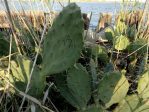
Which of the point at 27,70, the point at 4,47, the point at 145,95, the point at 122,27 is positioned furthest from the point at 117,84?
the point at 122,27

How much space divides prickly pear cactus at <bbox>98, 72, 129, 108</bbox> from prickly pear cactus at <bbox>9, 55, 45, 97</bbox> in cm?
12

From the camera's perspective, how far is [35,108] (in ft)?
1.97

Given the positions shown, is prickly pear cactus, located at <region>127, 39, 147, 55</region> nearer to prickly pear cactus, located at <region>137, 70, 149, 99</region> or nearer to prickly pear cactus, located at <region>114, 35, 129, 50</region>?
prickly pear cactus, located at <region>114, 35, 129, 50</region>

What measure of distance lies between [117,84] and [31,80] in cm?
16

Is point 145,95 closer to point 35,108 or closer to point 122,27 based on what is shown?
point 35,108

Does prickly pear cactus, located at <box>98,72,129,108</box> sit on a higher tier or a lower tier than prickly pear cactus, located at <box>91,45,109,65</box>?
higher

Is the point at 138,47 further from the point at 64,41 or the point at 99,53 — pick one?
the point at 64,41

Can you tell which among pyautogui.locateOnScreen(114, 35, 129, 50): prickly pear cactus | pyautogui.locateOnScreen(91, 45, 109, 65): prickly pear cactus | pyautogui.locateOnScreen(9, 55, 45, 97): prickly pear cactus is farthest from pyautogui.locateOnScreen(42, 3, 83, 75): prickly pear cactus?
pyautogui.locateOnScreen(114, 35, 129, 50): prickly pear cactus

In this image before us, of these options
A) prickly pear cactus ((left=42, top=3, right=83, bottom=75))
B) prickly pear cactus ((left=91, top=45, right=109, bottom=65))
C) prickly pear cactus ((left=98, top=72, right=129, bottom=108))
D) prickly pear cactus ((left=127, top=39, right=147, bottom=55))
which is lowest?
prickly pear cactus ((left=127, top=39, right=147, bottom=55))

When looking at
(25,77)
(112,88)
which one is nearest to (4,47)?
(25,77)

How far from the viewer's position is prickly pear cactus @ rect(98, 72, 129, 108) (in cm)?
61

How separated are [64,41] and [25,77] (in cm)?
11

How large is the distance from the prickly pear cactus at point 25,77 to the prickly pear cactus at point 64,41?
2 centimetres

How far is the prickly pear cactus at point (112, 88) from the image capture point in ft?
2.00
